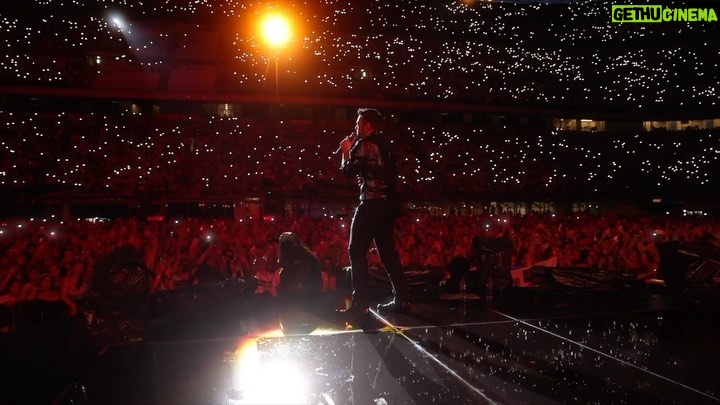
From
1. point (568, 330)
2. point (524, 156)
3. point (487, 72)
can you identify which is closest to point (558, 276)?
point (568, 330)

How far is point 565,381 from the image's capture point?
8.30ft

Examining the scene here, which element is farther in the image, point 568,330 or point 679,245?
point 679,245

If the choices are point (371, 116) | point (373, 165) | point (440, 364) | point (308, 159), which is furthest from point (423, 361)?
point (308, 159)

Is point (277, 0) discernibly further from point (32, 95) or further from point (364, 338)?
point (364, 338)

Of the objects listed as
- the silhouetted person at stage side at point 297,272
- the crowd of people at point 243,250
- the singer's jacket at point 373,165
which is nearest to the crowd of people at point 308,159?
the crowd of people at point 243,250

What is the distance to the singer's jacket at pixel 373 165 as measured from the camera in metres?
3.75

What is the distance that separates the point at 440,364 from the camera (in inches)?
111

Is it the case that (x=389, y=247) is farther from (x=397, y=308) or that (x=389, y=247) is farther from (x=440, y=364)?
(x=440, y=364)

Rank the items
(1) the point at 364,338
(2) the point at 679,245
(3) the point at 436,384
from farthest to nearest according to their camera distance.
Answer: (2) the point at 679,245 → (1) the point at 364,338 → (3) the point at 436,384

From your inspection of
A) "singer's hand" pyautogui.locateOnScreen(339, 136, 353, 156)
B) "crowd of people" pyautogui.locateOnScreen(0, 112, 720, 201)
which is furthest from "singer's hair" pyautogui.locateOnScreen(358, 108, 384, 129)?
"crowd of people" pyautogui.locateOnScreen(0, 112, 720, 201)

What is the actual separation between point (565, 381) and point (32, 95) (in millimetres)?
21516

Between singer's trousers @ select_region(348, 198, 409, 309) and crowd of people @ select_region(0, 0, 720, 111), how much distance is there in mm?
17433

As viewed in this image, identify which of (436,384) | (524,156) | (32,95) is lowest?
(436,384)

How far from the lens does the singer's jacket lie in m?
3.75
